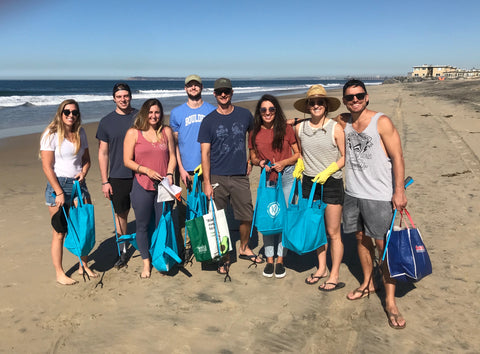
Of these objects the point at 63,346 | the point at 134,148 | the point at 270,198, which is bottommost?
the point at 63,346

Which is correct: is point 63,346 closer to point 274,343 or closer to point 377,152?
point 274,343

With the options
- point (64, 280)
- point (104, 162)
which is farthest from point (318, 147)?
point (64, 280)

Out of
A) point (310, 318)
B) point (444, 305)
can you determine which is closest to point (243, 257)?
point (310, 318)

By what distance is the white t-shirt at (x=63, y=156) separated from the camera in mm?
3555

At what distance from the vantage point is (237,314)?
3.37 m

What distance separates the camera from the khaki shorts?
13.1 feet

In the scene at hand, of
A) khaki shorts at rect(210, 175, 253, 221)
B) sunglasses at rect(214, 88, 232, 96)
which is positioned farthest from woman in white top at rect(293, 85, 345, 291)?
sunglasses at rect(214, 88, 232, 96)

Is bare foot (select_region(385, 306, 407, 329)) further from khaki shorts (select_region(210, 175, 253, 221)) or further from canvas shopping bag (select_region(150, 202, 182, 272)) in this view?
canvas shopping bag (select_region(150, 202, 182, 272))

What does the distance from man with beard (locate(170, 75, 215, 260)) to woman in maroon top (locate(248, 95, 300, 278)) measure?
0.74 meters

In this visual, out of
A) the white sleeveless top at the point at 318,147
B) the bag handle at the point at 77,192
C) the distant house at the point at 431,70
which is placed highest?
the distant house at the point at 431,70

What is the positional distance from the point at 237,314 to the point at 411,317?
62.1 inches

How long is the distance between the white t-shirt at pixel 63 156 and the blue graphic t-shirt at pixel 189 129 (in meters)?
1.12

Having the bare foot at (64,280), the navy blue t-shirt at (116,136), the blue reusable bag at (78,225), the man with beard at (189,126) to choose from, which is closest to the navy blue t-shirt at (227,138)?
the man with beard at (189,126)

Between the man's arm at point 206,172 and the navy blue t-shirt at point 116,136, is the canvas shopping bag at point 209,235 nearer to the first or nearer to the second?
the man's arm at point 206,172
